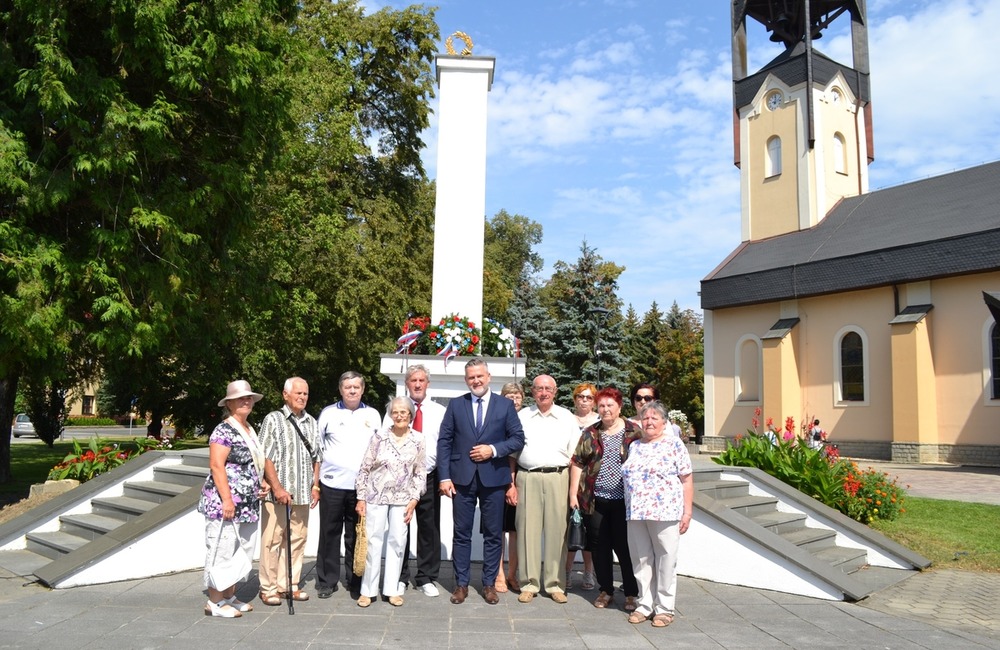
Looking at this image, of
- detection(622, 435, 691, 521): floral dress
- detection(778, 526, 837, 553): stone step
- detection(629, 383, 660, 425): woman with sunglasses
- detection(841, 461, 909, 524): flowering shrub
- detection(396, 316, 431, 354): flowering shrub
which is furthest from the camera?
detection(396, 316, 431, 354): flowering shrub

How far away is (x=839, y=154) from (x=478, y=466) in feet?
99.2

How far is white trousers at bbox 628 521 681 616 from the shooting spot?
5500mm

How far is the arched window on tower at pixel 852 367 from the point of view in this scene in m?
25.7

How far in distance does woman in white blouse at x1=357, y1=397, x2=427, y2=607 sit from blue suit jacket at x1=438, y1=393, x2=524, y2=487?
0.28 m

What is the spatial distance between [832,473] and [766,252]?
2282cm

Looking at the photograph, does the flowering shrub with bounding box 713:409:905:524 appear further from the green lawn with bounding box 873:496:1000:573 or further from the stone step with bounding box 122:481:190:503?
the stone step with bounding box 122:481:190:503

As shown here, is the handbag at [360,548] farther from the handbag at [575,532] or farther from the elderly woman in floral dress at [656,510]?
the elderly woman in floral dress at [656,510]

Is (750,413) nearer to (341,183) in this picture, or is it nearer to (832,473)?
(341,183)

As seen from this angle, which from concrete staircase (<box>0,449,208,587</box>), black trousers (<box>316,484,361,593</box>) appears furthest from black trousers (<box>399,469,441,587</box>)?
concrete staircase (<box>0,449,208,587</box>)

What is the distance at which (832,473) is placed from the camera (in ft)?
30.7

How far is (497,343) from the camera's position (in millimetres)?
10141

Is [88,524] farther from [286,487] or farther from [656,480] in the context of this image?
[656,480]

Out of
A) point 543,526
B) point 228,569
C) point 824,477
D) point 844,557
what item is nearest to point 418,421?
point 543,526

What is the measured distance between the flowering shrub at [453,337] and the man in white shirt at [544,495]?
11.4ft
